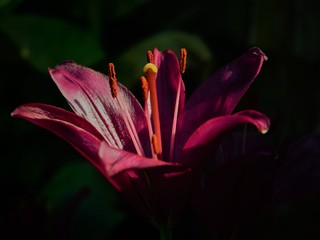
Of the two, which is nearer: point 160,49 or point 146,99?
point 146,99

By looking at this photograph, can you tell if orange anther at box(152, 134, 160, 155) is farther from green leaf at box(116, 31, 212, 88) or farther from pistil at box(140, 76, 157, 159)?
green leaf at box(116, 31, 212, 88)

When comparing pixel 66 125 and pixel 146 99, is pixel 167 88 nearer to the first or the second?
pixel 146 99

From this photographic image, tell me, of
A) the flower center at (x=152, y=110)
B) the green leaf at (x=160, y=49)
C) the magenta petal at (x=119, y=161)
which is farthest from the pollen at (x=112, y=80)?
the green leaf at (x=160, y=49)

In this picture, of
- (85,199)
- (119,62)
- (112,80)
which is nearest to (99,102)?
(112,80)

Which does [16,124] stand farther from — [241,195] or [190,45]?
[241,195]

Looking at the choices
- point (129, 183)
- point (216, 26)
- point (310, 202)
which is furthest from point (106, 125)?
point (216, 26)

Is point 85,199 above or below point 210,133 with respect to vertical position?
below

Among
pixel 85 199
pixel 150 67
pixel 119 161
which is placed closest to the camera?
pixel 119 161
